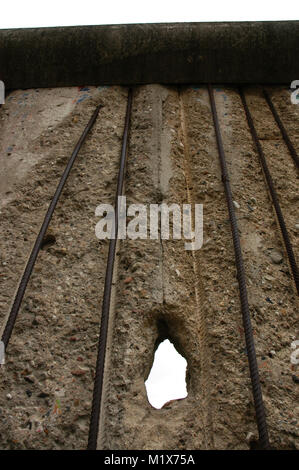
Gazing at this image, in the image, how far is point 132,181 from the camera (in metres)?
2.54

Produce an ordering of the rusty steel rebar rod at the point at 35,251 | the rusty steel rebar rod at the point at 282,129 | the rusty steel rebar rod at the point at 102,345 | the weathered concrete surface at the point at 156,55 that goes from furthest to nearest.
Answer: the weathered concrete surface at the point at 156,55
the rusty steel rebar rod at the point at 282,129
the rusty steel rebar rod at the point at 35,251
the rusty steel rebar rod at the point at 102,345

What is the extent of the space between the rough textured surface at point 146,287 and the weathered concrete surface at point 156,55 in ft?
1.37

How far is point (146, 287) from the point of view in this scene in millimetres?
1965

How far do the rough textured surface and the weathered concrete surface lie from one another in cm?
42

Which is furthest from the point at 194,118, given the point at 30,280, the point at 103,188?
the point at 30,280

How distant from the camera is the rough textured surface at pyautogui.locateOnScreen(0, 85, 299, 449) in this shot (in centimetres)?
159

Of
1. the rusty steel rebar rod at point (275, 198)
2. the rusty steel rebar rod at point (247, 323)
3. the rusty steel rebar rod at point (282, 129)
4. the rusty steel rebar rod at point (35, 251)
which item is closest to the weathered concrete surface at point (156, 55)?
the rusty steel rebar rod at point (282, 129)

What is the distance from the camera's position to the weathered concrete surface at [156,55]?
3414 millimetres

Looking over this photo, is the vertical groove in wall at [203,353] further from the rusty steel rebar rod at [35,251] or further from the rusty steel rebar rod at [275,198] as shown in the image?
the rusty steel rebar rod at [35,251]

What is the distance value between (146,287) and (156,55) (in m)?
2.28

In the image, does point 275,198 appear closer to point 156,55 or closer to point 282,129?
point 282,129

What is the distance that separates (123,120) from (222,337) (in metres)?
1.91

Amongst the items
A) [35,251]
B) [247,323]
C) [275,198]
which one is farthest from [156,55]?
[247,323]
